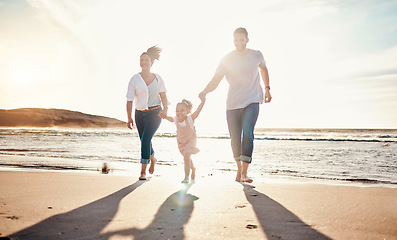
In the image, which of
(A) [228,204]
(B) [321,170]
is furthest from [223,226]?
(B) [321,170]

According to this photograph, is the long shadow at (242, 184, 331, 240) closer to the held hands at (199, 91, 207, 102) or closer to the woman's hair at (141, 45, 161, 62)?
the held hands at (199, 91, 207, 102)

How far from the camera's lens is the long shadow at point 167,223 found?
2.01 meters

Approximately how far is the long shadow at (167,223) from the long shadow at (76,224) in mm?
169

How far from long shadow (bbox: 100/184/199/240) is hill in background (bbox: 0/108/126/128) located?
80965 mm

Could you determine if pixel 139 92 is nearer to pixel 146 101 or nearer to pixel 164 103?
pixel 146 101

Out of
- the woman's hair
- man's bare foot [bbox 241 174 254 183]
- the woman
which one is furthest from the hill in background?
man's bare foot [bbox 241 174 254 183]

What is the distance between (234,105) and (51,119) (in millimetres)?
85998

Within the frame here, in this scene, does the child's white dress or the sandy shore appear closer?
the sandy shore

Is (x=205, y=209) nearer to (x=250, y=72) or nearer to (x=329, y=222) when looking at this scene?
(x=329, y=222)

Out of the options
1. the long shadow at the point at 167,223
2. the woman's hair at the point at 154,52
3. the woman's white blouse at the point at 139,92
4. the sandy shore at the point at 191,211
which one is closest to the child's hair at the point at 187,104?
the woman's white blouse at the point at 139,92

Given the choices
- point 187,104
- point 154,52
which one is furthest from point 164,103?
point 154,52

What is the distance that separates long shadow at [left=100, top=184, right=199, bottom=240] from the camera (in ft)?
6.59

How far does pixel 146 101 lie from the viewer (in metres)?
5.08

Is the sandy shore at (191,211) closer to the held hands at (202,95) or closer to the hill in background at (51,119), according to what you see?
the held hands at (202,95)
